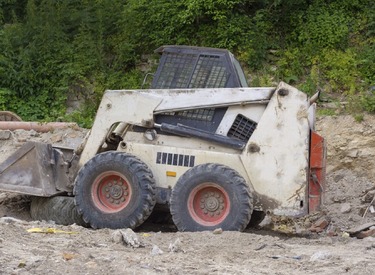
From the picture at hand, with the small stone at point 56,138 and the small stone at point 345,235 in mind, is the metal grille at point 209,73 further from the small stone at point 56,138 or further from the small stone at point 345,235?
the small stone at point 56,138

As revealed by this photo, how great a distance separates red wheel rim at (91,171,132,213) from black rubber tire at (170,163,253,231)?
26.1 inches

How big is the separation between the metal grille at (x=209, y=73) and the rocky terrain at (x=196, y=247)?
1988 mm

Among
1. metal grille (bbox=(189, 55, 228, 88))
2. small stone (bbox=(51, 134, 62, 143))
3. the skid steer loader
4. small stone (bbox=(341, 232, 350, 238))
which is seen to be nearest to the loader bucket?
the skid steer loader

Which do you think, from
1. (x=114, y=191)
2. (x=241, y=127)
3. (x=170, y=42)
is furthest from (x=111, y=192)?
(x=170, y=42)

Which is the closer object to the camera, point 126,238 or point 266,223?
point 126,238

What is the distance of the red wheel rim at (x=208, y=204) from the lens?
9711 mm

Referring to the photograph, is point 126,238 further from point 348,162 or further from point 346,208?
point 348,162

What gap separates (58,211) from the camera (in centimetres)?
1052

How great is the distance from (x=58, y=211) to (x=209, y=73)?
8.83 ft

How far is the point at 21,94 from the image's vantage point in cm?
1834

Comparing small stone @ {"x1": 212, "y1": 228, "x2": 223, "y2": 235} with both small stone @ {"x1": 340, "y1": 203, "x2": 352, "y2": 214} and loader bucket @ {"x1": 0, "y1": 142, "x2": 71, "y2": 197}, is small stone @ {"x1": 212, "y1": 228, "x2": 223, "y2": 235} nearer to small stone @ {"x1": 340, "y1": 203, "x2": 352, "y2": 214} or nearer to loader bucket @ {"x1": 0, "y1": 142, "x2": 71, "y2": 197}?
loader bucket @ {"x1": 0, "y1": 142, "x2": 71, "y2": 197}

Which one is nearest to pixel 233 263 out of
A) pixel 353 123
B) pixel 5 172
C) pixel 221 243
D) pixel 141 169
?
pixel 221 243

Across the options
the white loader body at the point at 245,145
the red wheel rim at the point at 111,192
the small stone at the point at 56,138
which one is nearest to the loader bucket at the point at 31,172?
the white loader body at the point at 245,145

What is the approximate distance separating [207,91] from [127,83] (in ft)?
27.0
